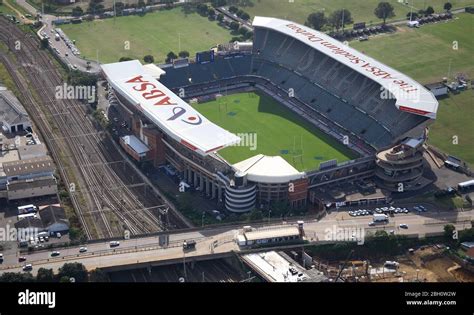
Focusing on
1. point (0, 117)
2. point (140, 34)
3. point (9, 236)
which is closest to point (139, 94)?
point (0, 117)

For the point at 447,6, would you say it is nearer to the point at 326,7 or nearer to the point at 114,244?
the point at 326,7

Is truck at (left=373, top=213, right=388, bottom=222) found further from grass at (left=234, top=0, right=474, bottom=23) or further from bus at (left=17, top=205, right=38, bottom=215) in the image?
grass at (left=234, top=0, right=474, bottom=23)

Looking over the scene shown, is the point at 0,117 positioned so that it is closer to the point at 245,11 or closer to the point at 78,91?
the point at 78,91

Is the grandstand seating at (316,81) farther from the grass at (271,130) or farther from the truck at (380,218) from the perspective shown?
the truck at (380,218)

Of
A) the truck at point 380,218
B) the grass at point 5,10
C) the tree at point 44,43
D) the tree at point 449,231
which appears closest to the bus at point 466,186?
the tree at point 449,231

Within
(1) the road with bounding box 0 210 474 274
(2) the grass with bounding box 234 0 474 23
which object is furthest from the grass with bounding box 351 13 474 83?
(1) the road with bounding box 0 210 474 274
